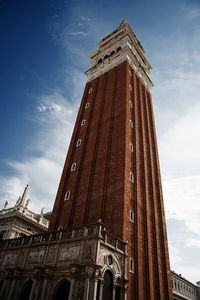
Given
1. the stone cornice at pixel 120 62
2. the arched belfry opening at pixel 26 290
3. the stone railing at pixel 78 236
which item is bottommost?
the arched belfry opening at pixel 26 290

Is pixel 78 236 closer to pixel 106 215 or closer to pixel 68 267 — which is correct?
pixel 68 267

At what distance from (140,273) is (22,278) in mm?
10217

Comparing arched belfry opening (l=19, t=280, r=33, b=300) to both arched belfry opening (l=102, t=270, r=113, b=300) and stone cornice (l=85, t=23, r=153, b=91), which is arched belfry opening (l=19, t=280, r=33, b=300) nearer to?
arched belfry opening (l=102, t=270, r=113, b=300)

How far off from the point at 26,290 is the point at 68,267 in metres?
4.74

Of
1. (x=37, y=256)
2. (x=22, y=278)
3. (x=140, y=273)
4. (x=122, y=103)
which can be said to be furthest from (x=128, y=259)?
(x=122, y=103)

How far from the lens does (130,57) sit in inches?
1614

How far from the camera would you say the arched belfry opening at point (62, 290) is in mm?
14758

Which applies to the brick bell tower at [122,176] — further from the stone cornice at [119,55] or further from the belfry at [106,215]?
the stone cornice at [119,55]

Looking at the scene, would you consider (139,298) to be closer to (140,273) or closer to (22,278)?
(140,273)

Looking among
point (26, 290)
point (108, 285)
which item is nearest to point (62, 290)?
point (108, 285)

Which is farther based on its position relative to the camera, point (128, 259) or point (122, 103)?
point (122, 103)

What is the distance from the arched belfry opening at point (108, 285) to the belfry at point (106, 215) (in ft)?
0.19

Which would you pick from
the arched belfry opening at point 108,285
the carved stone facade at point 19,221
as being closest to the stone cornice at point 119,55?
the carved stone facade at point 19,221

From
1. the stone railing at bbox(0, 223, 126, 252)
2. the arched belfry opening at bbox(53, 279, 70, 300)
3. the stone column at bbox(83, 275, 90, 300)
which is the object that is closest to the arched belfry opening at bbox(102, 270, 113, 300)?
the stone column at bbox(83, 275, 90, 300)
